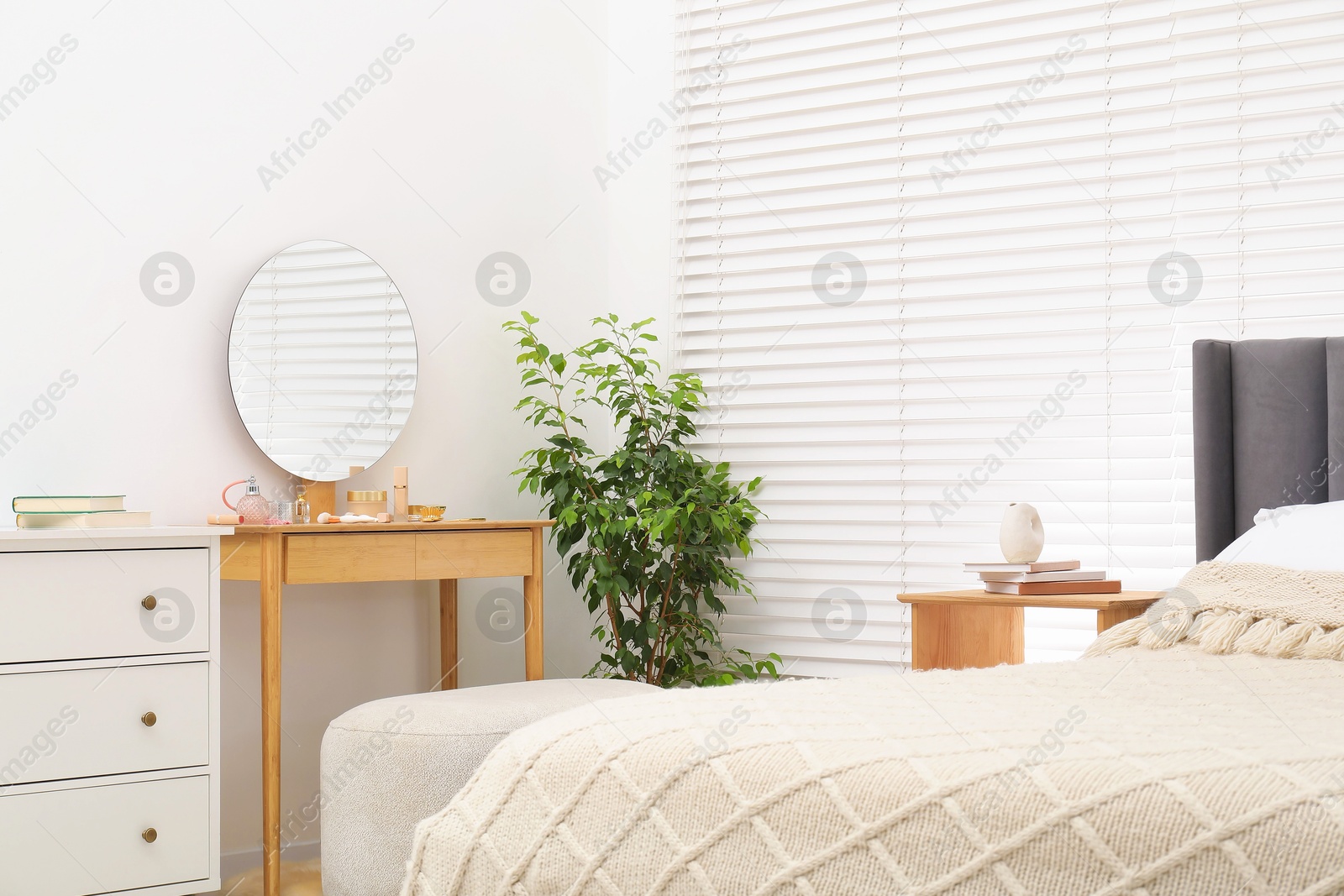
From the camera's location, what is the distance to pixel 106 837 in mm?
2088

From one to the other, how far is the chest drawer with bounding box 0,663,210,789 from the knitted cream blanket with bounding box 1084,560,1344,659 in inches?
66.6

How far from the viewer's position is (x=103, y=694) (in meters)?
2.11

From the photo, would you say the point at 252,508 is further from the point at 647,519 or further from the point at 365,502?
the point at 647,519

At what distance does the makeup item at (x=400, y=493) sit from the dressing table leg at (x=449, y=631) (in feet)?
1.00

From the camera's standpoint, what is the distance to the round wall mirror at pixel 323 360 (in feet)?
9.18

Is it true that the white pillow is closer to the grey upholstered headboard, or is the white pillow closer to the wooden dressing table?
the grey upholstered headboard

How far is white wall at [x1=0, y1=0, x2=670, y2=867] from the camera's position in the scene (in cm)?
251

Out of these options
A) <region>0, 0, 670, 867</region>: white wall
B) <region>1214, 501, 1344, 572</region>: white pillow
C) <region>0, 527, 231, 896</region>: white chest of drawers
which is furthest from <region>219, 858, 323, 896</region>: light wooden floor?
<region>1214, 501, 1344, 572</region>: white pillow

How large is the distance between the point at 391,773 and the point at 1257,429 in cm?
203

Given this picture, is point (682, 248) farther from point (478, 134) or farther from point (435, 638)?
point (435, 638)

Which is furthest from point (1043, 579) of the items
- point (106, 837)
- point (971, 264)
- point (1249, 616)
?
point (106, 837)

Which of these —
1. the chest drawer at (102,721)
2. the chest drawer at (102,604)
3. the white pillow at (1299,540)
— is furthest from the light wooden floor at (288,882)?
the white pillow at (1299,540)

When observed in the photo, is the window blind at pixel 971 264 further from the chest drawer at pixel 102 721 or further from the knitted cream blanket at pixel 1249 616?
the chest drawer at pixel 102 721

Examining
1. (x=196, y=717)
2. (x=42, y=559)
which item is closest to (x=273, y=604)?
(x=196, y=717)
